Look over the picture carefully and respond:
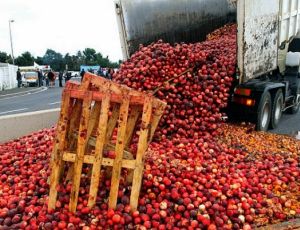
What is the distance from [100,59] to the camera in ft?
388

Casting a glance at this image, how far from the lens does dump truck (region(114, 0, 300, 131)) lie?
6.87 m

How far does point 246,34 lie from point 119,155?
393 cm

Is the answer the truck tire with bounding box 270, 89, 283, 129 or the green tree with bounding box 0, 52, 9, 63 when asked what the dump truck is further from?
the green tree with bounding box 0, 52, 9, 63

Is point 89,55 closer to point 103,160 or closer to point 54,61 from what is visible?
point 54,61

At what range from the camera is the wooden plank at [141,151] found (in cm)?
355

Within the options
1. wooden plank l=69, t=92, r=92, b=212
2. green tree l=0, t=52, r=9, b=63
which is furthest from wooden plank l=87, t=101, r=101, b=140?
green tree l=0, t=52, r=9, b=63

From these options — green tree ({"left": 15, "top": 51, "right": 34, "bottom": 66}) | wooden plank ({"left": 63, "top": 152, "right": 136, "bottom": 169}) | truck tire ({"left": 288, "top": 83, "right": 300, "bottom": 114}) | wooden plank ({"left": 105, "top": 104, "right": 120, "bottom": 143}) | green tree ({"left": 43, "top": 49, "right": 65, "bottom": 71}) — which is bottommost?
green tree ({"left": 43, "top": 49, "right": 65, "bottom": 71})

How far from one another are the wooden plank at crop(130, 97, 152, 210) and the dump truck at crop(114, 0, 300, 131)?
3.53 m

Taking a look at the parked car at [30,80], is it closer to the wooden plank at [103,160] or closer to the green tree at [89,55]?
the wooden plank at [103,160]

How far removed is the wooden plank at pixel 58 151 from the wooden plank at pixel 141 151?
67 cm

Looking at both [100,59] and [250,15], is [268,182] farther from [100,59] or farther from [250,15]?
[100,59]

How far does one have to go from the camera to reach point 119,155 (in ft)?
11.7

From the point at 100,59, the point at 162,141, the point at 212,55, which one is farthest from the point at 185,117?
the point at 100,59

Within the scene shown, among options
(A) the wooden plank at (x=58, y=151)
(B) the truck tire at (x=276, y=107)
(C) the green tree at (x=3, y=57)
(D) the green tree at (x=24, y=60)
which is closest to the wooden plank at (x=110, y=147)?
(A) the wooden plank at (x=58, y=151)
